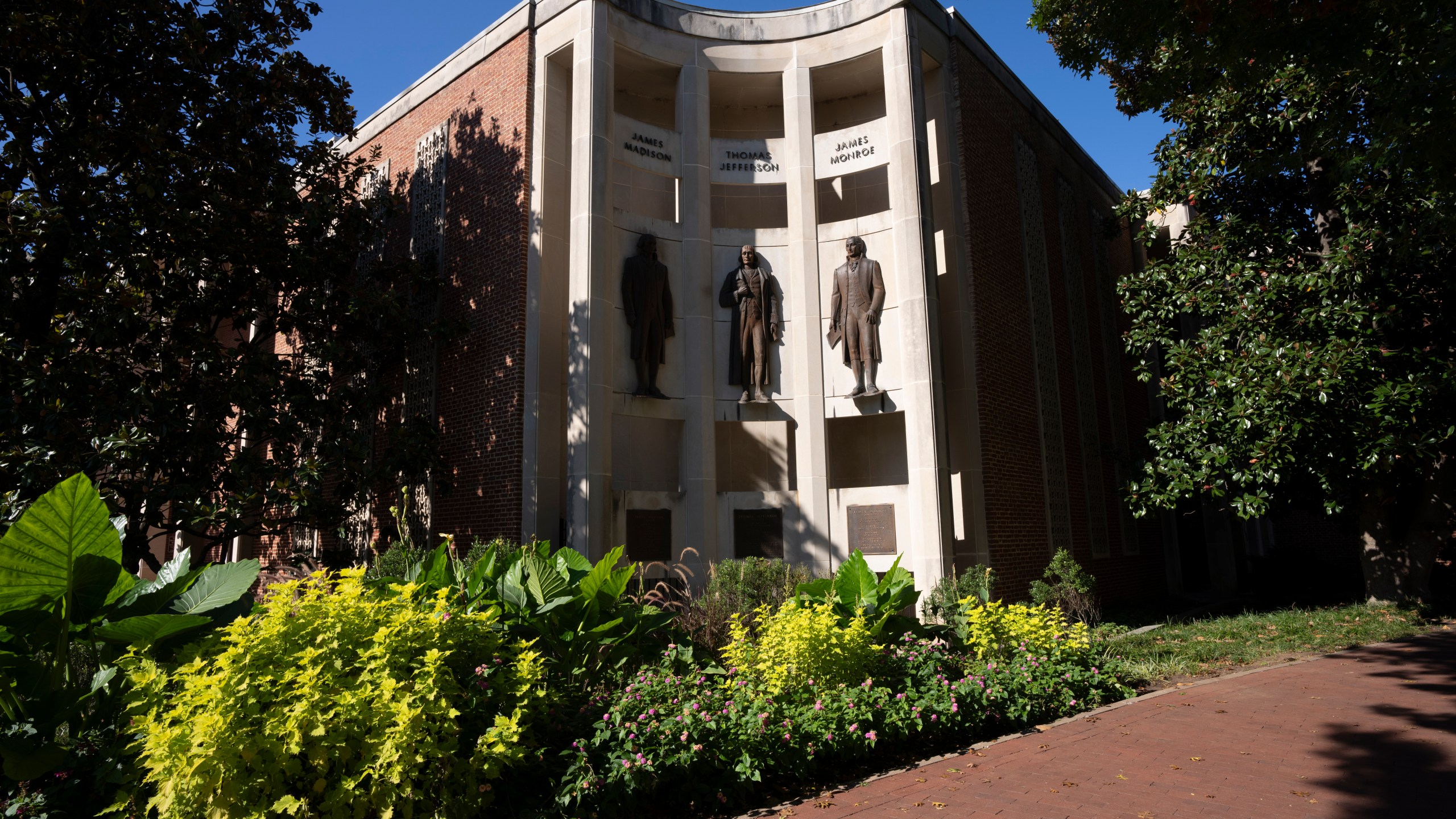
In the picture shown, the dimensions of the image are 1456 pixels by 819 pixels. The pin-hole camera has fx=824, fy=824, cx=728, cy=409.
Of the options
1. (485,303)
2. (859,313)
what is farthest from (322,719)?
(859,313)

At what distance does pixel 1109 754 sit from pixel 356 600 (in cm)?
493

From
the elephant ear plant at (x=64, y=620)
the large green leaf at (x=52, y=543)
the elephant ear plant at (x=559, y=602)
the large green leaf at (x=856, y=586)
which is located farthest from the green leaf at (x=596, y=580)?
the large green leaf at (x=52, y=543)

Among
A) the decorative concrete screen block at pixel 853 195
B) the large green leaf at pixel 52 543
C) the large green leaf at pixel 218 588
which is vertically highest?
the decorative concrete screen block at pixel 853 195

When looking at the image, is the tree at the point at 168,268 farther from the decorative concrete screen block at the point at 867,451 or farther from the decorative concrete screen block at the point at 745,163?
the decorative concrete screen block at the point at 867,451

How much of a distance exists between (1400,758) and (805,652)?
400 cm

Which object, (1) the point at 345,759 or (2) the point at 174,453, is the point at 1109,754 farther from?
(2) the point at 174,453

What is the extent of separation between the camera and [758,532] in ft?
47.1

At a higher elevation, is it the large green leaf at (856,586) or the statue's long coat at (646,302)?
the statue's long coat at (646,302)

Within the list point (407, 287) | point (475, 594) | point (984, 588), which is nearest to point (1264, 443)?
point (984, 588)

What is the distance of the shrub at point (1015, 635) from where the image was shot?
7.52 metres

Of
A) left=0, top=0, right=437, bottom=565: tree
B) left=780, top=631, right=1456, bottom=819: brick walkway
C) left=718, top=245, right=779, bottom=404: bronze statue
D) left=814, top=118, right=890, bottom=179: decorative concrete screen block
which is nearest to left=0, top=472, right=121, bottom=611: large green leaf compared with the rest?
left=780, top=631, right=1456, bottom=819: brick walkway

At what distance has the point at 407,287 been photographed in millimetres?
16328

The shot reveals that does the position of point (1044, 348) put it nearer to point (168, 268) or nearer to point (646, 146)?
point (646, 146)

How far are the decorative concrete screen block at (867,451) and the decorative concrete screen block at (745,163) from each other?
487 centimetres
